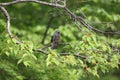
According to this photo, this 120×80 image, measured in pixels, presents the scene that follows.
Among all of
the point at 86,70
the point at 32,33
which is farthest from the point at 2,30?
the point at 32,33

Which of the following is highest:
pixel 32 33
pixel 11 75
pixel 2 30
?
pixel 2 30

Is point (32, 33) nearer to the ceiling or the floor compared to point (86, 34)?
nearer to the floor

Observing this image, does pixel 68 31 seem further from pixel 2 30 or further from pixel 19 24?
pixel 2 30

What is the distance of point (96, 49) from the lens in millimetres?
3930

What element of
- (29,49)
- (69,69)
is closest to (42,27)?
(69,69)

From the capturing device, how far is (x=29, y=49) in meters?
3.44

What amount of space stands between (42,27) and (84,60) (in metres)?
4.23

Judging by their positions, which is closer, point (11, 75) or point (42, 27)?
point (11, 75)

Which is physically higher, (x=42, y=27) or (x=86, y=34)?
(x=86, y=34)

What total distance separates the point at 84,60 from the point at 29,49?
2.50 feet

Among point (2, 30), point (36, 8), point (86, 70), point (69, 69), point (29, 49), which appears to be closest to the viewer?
point (29, 49)

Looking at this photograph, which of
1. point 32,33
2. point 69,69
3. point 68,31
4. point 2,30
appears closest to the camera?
point 69,69

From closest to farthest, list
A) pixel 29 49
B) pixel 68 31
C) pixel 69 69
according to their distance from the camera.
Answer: pixel 29 49, pixel 69 69, pixel 68 31

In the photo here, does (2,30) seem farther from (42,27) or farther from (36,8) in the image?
(36,8)
